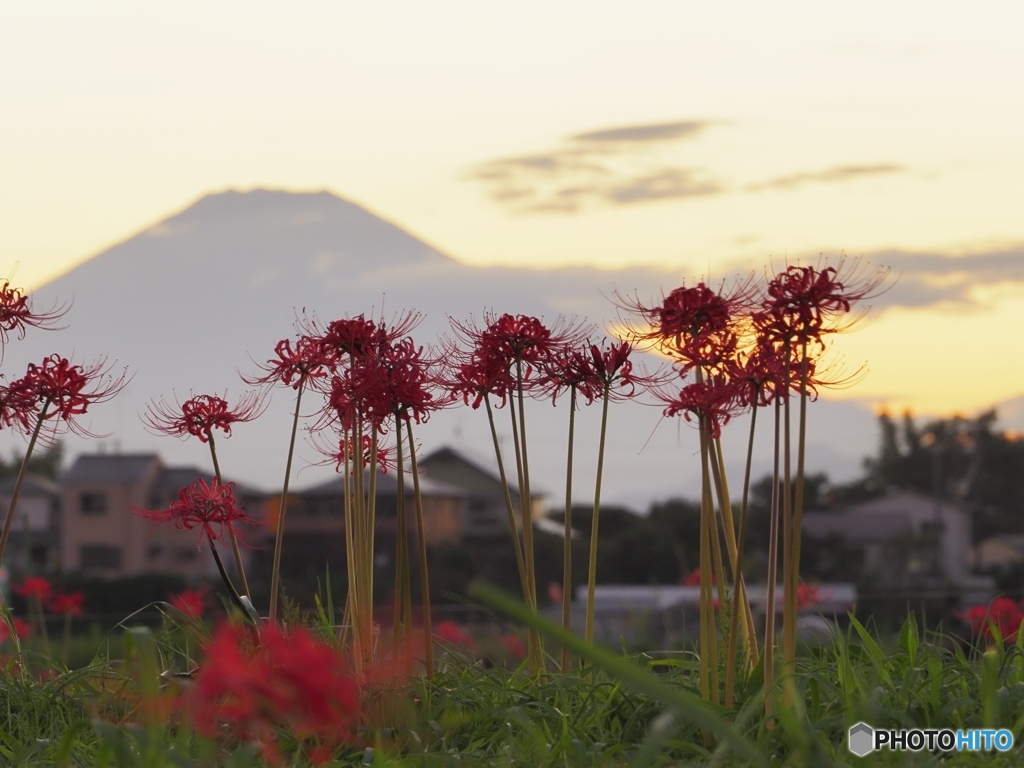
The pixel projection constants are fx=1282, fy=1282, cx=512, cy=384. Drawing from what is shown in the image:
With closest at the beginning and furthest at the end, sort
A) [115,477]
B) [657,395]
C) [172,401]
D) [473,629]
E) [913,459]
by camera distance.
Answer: [657,395], [172,401], [473,629], [115,477], [913,459]

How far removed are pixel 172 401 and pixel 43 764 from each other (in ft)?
5.15

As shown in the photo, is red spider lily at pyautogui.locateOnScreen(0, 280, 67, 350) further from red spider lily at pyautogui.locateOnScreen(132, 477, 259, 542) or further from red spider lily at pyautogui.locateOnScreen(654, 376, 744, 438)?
red spider lily at pyautogui.locateOnScreen(654, 376, 744, 438)

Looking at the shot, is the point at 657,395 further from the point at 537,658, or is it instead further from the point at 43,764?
the point at 43,764

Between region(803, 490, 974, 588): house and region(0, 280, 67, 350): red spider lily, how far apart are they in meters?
46.2

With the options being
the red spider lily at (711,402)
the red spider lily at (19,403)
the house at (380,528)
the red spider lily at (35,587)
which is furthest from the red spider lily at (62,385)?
the house at (380,528)

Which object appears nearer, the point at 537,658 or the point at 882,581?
the point at 537,658

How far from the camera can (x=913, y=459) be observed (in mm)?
82812

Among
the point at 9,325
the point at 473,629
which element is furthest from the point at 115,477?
the point at 9,325

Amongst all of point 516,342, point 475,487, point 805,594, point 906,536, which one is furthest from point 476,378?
point 475,487

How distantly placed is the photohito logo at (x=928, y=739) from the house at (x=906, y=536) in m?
46.3

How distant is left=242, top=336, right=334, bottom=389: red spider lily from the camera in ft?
16.7

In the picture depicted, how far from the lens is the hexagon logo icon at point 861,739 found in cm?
359

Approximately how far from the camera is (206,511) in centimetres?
488

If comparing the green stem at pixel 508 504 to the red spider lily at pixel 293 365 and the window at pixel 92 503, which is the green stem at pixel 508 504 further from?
the window at pixel 92 503
